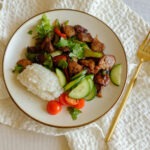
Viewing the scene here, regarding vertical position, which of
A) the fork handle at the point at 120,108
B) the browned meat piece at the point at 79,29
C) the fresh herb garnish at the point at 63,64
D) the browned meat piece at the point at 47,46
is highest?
the browned meat piece at the point at 79,29

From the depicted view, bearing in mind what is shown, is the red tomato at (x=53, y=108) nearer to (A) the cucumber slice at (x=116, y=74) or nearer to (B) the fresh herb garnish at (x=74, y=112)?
(B) the fresh herb garnish at (x=74, y=112)

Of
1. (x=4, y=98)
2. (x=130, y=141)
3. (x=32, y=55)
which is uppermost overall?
(x=32, y=55)

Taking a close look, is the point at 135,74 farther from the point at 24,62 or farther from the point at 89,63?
the point at 24,62

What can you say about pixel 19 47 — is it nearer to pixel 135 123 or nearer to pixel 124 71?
pixel 124 71

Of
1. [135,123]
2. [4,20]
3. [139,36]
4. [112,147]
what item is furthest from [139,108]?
[4,20]

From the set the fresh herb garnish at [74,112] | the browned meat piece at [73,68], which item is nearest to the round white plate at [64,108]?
the fresh herb garnish at [74,112]

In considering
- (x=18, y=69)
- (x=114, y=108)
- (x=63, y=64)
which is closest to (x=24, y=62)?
(x=18, y=69)
